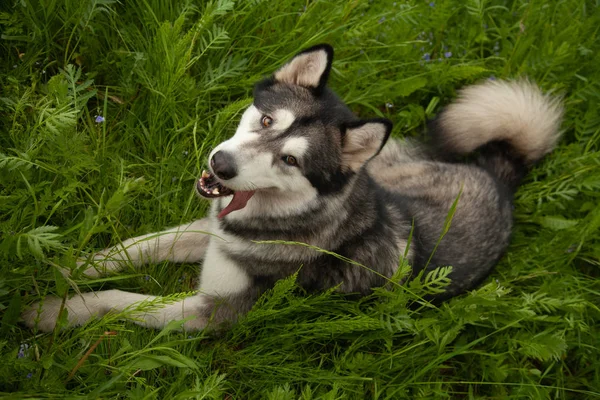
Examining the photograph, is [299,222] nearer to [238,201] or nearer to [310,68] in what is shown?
[238,201]

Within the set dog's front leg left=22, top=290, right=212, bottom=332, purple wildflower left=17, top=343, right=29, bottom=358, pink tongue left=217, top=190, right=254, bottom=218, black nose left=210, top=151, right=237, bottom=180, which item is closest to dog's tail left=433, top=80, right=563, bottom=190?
pink tongue left=217, top=190, right=254, bottom=218

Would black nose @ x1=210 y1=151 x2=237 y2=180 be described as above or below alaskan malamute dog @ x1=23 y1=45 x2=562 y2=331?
above

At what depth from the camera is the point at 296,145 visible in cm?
250

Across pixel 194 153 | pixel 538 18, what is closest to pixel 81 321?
pixel 194 153

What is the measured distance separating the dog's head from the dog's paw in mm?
837

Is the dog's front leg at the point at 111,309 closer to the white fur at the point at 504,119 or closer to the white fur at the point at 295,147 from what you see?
the white fur at the point at 295,147

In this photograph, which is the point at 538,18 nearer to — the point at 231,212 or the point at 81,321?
the point at 231,212

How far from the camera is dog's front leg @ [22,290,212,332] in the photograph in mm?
2639

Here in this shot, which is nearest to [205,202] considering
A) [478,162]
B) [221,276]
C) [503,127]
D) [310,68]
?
[221,276]

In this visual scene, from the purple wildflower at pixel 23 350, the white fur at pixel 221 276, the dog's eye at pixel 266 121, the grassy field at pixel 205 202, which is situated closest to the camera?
the purple wildflower at pixel 23 350

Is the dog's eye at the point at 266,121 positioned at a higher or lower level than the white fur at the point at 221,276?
higher

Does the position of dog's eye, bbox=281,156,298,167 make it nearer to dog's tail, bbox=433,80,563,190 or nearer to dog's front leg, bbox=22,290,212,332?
dog's front leg, bbox=22,290,212,332

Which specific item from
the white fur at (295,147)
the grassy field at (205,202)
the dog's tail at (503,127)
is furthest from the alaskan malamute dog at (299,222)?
the dog's tail at (503,127)

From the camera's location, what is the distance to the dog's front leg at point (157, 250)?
2.87m
